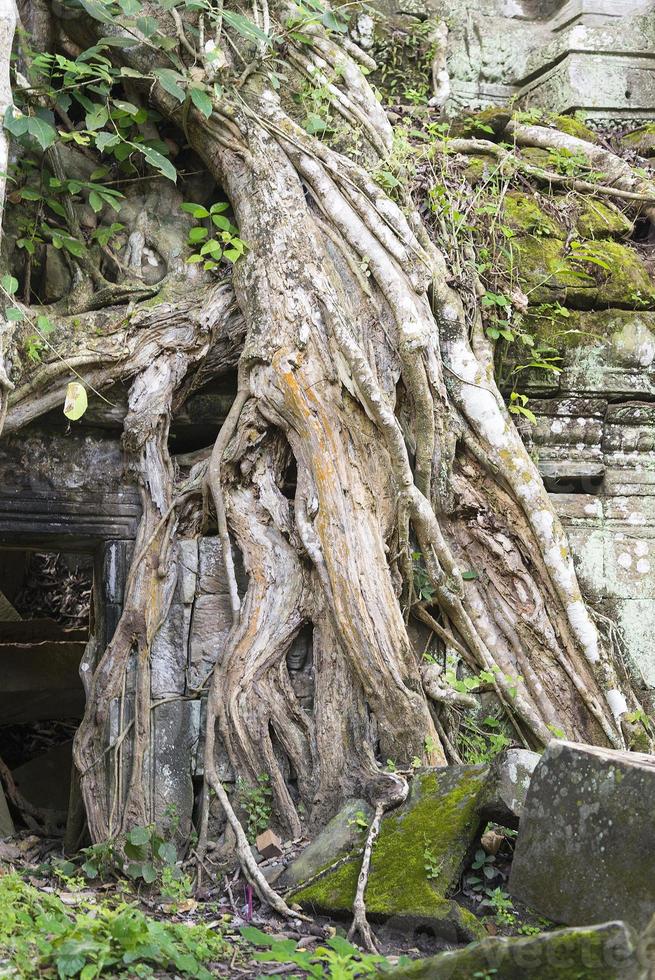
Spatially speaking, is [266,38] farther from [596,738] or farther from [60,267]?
[596,738]

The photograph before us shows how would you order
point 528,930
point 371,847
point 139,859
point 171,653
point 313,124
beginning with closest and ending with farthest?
1. point 528,930
2. point 371,847
3. point 139,859
4. point 171,653
5. point 313,124

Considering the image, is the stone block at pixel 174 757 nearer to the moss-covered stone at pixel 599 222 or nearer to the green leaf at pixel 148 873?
the green leaf at pixel 148 873

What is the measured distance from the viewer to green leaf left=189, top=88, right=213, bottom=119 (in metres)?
3.92

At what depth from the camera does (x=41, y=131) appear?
11.9ft

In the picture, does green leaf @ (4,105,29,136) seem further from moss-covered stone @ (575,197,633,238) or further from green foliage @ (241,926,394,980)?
green foliage @ (241,926,394,980)

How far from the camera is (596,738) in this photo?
12.2 feet

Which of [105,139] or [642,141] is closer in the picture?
[105,139]

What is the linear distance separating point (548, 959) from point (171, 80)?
3283 mm

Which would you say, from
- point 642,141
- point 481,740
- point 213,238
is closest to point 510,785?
point 481,740

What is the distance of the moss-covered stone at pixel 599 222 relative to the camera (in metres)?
4.61

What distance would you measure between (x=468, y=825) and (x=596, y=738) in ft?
3.54

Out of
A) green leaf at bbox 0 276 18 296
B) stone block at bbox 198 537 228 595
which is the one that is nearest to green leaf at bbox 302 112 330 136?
green leaf at bbox 0 276 18 296

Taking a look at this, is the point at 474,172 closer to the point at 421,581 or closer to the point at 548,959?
the point at 421,581

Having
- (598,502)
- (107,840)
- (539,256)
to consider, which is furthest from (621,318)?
(107,840)
